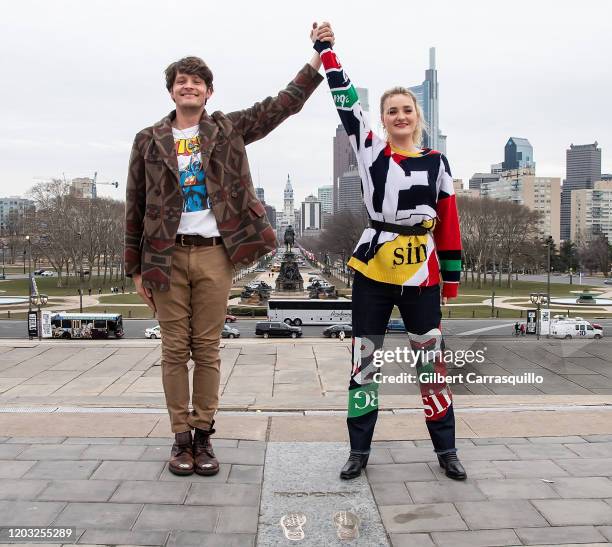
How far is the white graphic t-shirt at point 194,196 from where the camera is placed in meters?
3.25

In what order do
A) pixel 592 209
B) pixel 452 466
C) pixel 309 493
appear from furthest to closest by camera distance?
pixel 592 209 < pixel 452 466 < pixel 309 493

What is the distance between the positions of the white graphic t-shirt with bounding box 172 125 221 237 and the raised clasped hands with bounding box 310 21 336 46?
90cm

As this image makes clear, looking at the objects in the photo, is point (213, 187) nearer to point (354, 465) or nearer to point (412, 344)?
point (412, 344)

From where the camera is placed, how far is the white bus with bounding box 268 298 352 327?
1140 inches

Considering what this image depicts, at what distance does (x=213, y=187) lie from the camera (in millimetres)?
3234

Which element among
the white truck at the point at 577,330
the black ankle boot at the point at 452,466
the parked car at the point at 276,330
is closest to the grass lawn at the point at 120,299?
the parked car at the point at 276,330

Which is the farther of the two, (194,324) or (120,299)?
(120,299)

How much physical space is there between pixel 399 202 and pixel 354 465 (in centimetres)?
148

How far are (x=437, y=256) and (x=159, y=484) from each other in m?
2.00

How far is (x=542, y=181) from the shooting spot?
372 ft

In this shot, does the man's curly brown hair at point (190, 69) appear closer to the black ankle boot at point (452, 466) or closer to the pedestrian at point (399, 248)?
the pedestrian at point (399, 248)

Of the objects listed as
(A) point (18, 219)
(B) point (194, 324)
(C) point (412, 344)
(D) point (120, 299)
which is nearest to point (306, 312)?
(D) point (120, 299)

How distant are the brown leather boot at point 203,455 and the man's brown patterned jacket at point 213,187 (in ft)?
2.87

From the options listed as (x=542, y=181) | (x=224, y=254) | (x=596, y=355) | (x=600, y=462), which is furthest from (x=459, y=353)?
(x=542, y=181)
